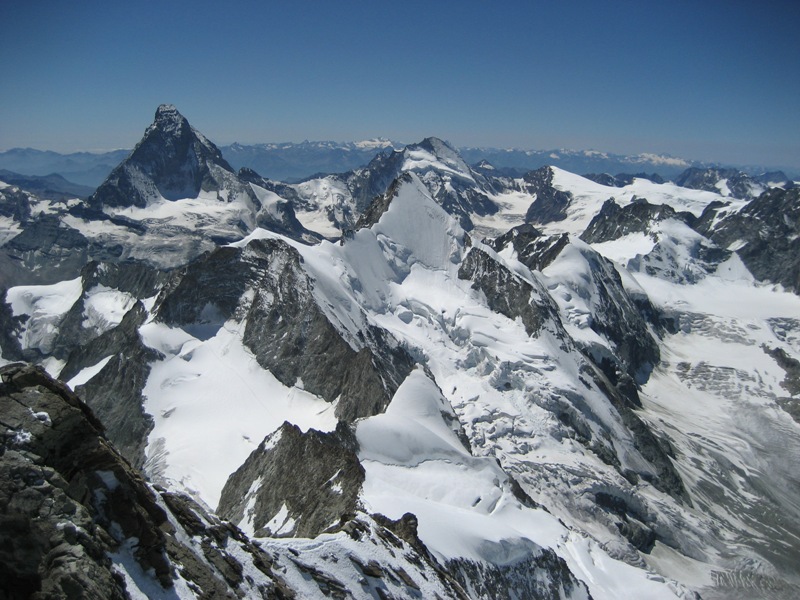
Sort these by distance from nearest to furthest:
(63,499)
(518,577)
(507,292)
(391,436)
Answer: (63,499) → (518,577) → (391,436) → (507,292)

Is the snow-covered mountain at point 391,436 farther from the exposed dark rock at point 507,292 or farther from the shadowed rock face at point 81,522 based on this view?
the exposed dark rock at point 507,292

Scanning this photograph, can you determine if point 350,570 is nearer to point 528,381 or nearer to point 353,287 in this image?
point 528,381

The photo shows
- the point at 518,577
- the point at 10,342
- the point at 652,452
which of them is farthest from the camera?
the point at 10,342

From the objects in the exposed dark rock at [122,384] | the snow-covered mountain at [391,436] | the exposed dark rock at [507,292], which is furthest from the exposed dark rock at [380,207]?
the exposed dark rock at [122,384]

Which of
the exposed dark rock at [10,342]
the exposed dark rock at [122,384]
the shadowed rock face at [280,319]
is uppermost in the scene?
the shadowed rock face at [280,319]

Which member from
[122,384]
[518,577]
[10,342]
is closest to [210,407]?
[122,384]

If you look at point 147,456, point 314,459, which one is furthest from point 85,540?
point 147,456

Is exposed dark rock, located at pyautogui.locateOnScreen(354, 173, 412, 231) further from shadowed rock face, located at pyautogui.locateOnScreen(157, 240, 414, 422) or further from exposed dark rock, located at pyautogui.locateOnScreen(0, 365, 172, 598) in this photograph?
exposed dark rock, located at pyautogui.locateOnScreen(0, 365, 172, 598)

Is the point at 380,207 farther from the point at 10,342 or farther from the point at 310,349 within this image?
the point at 10,342
